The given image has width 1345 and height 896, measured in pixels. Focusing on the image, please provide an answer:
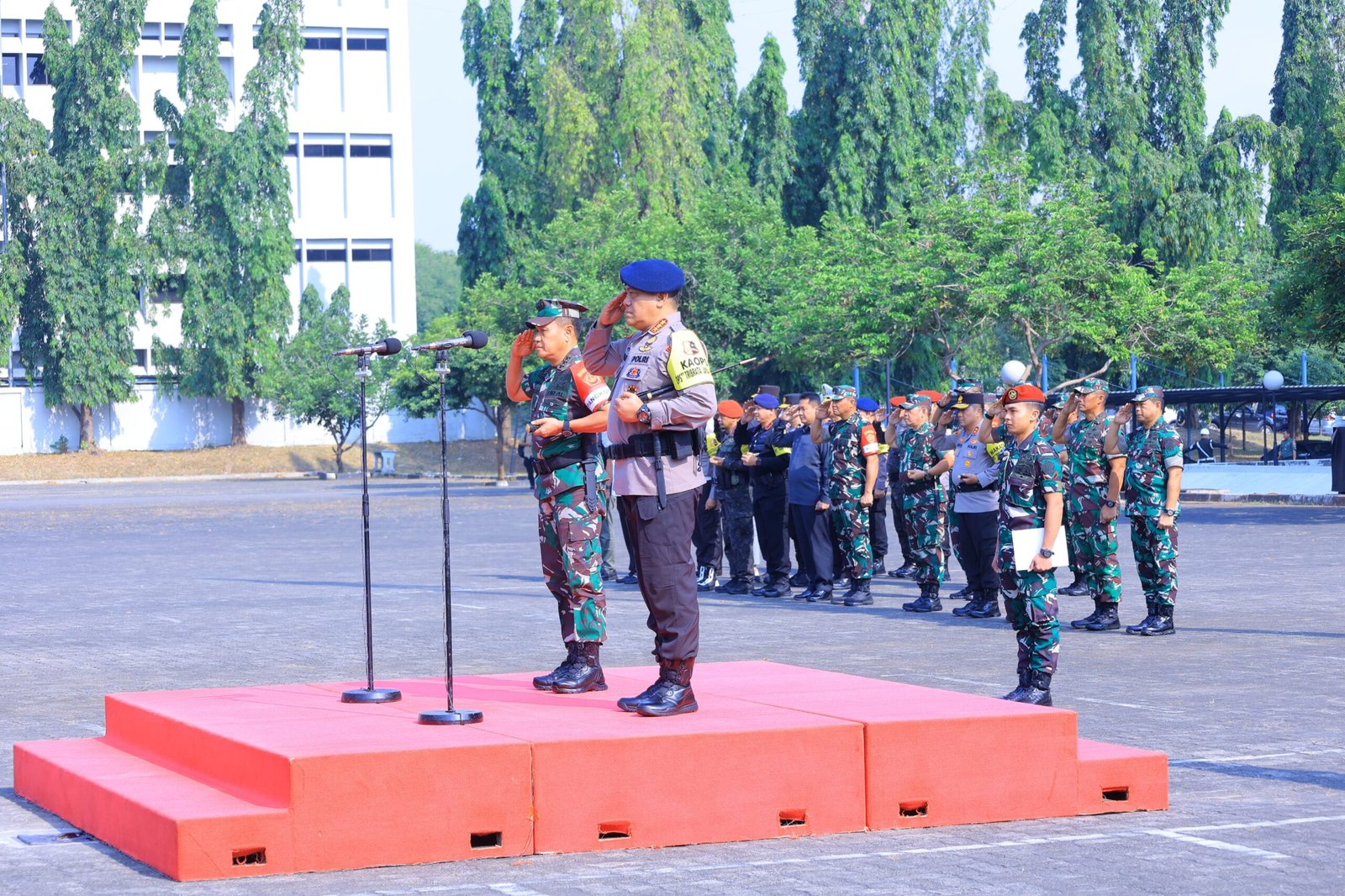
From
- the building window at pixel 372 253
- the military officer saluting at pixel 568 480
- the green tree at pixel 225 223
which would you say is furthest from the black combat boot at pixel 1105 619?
the building window at pixel 372 253

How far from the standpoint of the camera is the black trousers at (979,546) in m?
14.2

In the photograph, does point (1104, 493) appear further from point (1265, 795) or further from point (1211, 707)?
point (1265, 795)

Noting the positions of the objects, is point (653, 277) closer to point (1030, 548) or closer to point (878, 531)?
point (1030, 548)

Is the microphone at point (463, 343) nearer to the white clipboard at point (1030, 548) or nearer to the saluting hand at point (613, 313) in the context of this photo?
the saluting hand at point (613, 313)

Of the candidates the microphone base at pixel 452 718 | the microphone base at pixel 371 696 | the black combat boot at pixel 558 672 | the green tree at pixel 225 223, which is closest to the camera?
the microphone base at pixel 452 718

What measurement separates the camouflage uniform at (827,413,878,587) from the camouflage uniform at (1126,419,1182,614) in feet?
10.2

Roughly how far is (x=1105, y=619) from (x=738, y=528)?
4730mm

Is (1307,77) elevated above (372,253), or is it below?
above

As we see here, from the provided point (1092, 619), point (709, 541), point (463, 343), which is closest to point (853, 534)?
point (709, 541)

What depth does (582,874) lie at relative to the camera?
632 centimetres

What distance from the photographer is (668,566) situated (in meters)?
7.26

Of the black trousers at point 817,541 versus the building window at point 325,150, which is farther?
the building window at point 325,150

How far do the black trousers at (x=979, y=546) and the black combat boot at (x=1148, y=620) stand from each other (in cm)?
113

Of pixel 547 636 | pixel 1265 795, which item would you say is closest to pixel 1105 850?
pixel 1265 795
